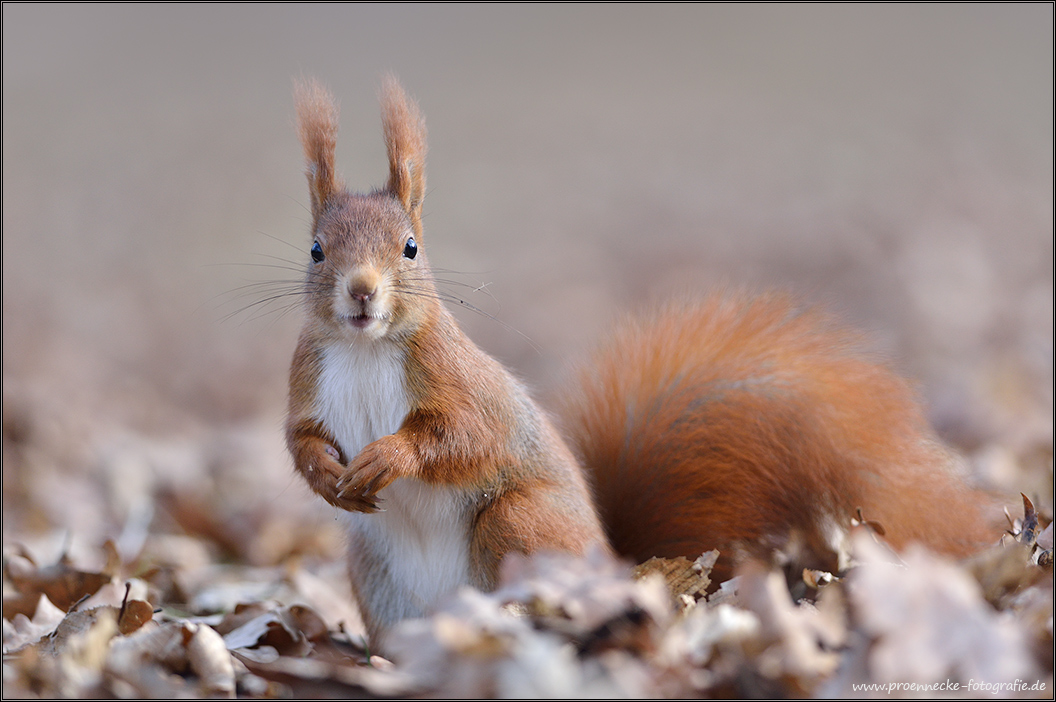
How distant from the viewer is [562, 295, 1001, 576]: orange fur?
6.91 feet

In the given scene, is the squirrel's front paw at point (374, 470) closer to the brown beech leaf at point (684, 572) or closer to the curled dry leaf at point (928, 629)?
the brown beech leaf at point (684, 572)

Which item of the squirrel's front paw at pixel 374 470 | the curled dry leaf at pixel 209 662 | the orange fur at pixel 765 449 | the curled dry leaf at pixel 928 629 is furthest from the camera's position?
the orange fur at pixel 765 449

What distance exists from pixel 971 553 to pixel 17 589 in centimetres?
237

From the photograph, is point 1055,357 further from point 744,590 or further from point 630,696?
point 630,696

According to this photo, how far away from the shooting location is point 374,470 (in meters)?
1.88

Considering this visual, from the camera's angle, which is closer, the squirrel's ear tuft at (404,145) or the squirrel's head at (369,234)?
the squirrel's head at (369,234)

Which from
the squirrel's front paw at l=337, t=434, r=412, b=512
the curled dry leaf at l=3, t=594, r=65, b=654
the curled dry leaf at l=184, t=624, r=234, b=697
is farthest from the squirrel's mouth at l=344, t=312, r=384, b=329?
the curled dry leaf at l=3, t=594, r=65, b=654

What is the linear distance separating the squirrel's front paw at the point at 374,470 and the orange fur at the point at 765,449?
622 mm

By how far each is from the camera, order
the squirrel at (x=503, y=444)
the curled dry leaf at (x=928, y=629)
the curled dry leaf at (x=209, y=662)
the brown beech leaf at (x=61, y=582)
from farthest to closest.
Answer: the brown beech leaf at (x=61, y=582) → the squirrel at (x=503, y=444) → the curled dry leaf at (x=209, y=662) → the curled dry leaf at (x=928, y=629)

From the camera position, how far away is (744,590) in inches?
58.6

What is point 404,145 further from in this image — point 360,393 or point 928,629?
point 928,629

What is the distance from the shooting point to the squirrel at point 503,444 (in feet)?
6.53

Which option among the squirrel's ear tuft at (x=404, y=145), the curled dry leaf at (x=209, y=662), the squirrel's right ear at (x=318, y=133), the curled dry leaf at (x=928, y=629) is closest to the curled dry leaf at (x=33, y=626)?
the curled dry leaf at (x=209, y=662)

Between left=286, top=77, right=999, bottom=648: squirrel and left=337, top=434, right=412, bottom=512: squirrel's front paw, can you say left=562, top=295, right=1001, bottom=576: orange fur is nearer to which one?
left=286, top=77, right=999, bottom=648: squirrel
